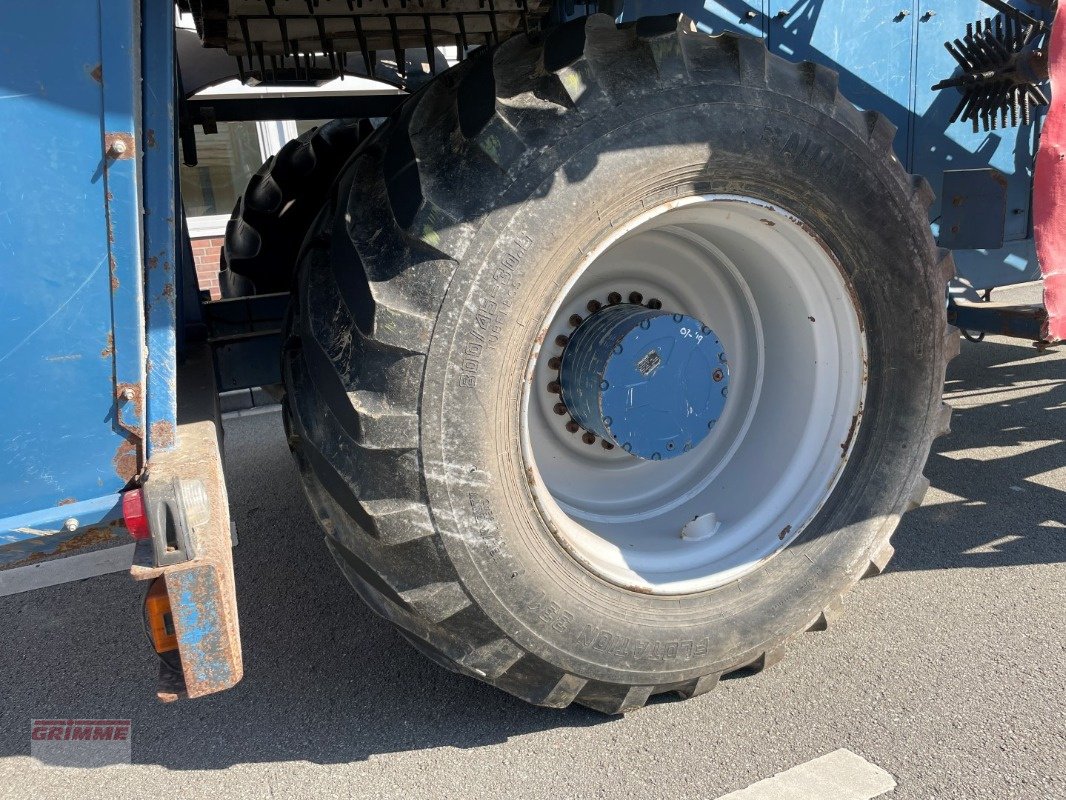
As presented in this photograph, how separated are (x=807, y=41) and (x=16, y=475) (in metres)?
2.61

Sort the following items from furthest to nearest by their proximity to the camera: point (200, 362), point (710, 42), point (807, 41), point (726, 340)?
point (807, 41), point (200, 362), point (726, 340), point (710, 42)

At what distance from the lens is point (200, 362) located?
263cm

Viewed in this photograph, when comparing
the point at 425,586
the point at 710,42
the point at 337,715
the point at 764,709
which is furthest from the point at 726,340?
the point at 337,715

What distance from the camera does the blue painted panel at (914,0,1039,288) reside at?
10.1 feet

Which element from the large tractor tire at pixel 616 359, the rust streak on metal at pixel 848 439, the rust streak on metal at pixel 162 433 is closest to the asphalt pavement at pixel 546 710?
the large tractor tire at pixel 616 359

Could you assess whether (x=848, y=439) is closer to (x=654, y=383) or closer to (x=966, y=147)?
(x=654, y=383)

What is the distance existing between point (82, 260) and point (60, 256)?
1.3 inches

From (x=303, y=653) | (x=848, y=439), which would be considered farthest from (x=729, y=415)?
(x=303, y=653)

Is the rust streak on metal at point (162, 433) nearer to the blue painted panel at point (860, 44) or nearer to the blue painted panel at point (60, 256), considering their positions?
the blue painted panel at point (60, 256)

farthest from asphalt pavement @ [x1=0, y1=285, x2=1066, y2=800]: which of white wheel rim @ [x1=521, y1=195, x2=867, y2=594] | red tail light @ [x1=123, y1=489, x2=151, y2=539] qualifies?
red tail light @ [x1=123, y1=489, x2=151, y2=539]

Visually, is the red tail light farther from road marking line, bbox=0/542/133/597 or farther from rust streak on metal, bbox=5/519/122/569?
road marking line, bbox=0/542/133/597

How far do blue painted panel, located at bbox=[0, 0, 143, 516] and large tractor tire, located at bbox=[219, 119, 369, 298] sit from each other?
251 centimetres

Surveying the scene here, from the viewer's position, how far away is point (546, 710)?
2223 millimetres

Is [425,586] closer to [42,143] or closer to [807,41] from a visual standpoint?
[42,143]
